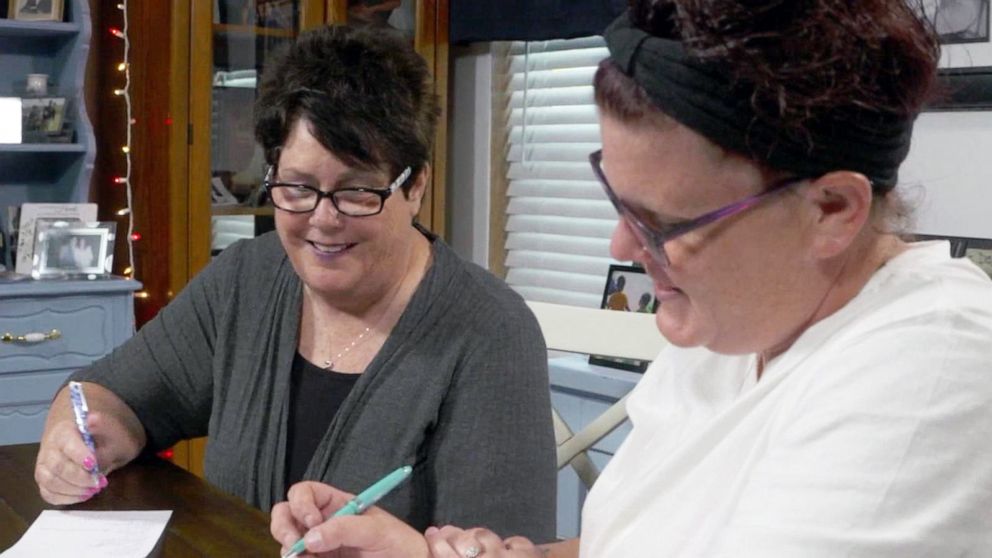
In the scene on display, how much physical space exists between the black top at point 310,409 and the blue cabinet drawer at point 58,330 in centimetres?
156

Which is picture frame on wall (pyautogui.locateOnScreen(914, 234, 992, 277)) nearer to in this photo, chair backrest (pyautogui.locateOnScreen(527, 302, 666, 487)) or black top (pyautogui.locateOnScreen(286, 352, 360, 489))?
chair backrest (pyautogui.locateOnScreen(527, 302, 666, 487))

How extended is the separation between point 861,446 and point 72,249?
283 centimetres

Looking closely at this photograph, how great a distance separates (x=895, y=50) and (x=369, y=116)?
3.22 feet

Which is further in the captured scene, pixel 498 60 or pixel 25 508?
pixel 498 60

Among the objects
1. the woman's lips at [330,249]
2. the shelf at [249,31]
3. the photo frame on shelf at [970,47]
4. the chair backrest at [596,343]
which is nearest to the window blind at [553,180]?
the shelf at [249,31]

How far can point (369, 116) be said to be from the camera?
1.66 m

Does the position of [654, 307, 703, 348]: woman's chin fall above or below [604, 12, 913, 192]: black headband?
below

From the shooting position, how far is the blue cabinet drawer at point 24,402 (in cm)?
300

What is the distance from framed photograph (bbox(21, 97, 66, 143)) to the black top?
182 cm

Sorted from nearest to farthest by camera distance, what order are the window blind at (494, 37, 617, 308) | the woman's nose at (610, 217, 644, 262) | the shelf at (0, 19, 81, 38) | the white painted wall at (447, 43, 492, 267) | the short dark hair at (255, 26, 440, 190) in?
the woman's nose at (610, 217, 644, 262)
the short dark hair at (255, 26, 440, 190)
the shelf at (0, 19, 81, 38)
the window blind at (494, 37, 617, 308)
the white painted wall at (447, 43, 492, 267)

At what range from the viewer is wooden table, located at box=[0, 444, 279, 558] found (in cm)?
137

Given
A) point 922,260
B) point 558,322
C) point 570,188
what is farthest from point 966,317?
point 570,188

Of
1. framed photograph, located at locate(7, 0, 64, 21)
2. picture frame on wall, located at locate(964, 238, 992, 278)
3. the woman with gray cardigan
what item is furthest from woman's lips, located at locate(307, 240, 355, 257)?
framed photograph, located at locate(7, 0, 64, 21)

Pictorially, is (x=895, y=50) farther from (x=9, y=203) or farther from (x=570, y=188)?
(x=9, y=203)
